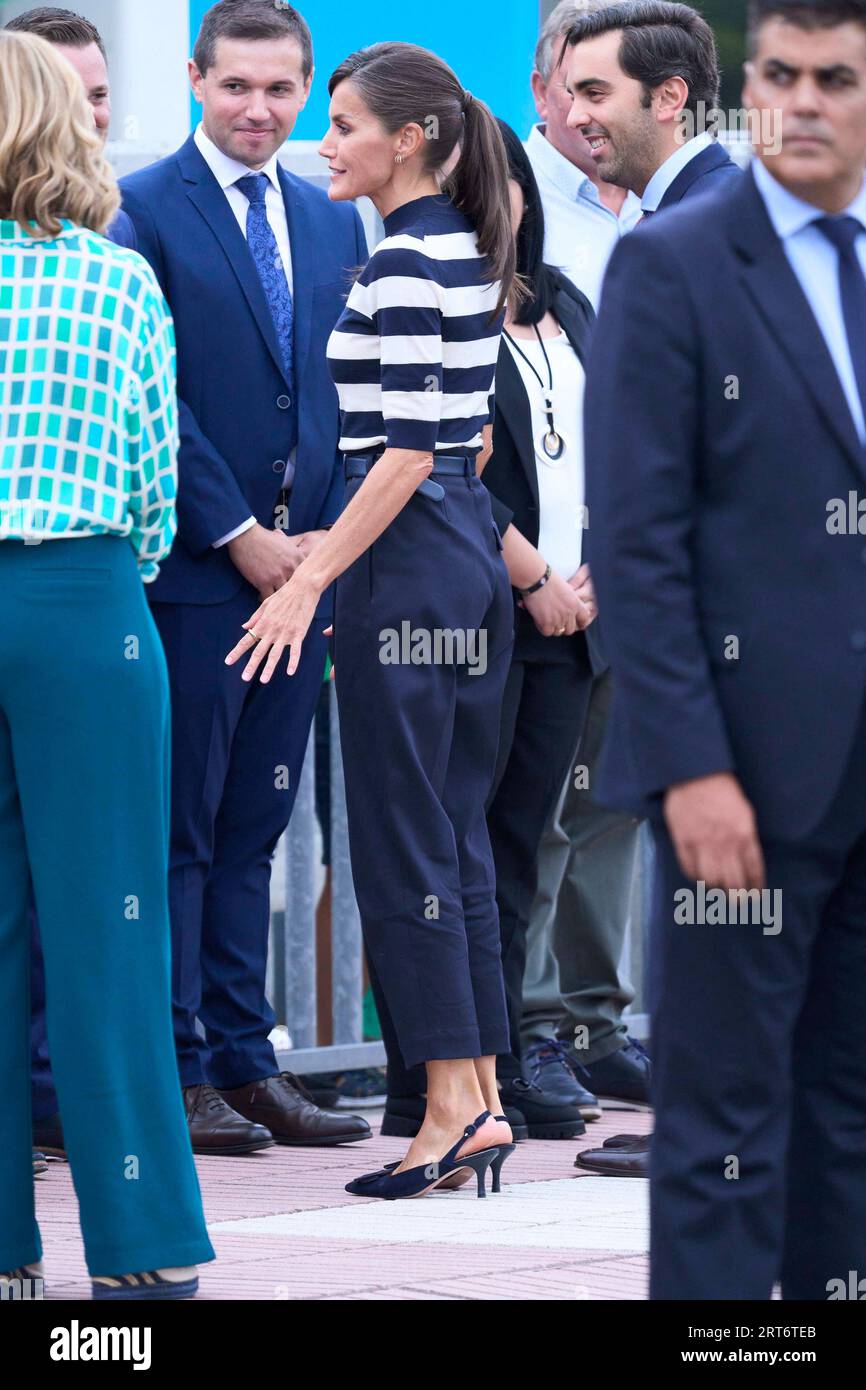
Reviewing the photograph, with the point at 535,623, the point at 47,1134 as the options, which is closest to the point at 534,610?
the point at 535,623

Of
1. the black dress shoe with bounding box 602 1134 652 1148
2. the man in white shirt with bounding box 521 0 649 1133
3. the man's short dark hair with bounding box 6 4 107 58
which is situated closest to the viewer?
the black dress shoe with bounding box 602 1134 652 1148

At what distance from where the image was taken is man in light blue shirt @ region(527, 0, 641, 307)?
629 centimetres

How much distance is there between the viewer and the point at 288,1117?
217 inches

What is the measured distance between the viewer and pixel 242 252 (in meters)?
5.54

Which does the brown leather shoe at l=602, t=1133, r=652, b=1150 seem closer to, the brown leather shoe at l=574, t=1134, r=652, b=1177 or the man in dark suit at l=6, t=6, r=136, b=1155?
the brown leather shoe at l=574, t=1134, r=652, b=1177

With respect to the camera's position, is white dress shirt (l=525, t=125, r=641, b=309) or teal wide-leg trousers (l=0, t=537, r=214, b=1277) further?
white dress shirt (l=525, t=125, r=641, b=309)

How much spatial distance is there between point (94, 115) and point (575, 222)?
167 centimetres

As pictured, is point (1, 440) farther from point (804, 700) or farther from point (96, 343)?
point (804, 700)

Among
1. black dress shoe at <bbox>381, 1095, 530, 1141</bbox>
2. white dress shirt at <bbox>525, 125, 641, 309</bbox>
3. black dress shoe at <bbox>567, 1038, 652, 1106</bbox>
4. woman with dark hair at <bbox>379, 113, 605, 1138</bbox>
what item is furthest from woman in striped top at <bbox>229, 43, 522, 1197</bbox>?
white dress shirt at <bbox>525, 125, 641, 309</bbox>

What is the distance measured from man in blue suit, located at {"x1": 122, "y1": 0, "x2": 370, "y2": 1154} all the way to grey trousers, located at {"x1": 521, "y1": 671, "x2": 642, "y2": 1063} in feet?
2.40

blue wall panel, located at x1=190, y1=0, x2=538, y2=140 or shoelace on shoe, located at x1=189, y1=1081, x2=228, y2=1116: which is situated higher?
blue wall panel, located at x1=190, y1=0, x2=538, y2=140

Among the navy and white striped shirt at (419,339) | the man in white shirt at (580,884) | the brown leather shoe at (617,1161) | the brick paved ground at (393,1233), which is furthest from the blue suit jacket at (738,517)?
the man in white shirt at (580,884)

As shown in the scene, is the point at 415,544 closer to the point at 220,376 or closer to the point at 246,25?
the point at 220,376

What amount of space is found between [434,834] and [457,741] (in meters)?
0.27
